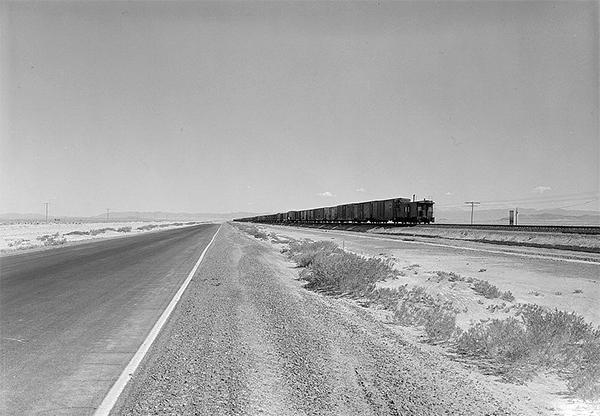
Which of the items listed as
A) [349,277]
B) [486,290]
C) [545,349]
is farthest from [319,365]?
[486,290]

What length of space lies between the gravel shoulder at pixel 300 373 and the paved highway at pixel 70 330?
0.55m

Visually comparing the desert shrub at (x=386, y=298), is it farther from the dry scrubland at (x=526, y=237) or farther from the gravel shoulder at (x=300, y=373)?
the dry scrubland at (x=526, y=237)

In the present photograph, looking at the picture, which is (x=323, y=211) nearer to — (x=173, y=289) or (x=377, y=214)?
(x=377, y=214)

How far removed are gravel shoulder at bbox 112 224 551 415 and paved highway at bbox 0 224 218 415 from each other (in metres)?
0.55

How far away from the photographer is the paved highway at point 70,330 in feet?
16.1

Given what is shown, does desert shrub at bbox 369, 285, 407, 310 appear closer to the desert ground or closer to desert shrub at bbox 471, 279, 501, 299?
the desert ground

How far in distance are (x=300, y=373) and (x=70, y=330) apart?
4.64m

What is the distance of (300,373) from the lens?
5.43 m

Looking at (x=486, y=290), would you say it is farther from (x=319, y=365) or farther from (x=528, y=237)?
(x=528, y=237)

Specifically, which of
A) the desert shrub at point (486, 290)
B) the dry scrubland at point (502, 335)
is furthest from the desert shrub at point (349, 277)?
the desert shrub at point (486, 290)

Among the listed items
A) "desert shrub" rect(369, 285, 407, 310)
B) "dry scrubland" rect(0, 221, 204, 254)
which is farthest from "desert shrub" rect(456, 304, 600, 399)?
"dry scrubland" rect(0, 221, 204, 254)

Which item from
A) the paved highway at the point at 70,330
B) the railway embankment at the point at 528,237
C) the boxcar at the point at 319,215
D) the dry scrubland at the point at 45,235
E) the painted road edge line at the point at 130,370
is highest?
the boxcar at the point at 319,215

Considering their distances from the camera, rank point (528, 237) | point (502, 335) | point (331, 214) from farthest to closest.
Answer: point (331, 214) → point (528, 237) → point (502, 335)

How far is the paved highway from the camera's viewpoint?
4895 millimetres
